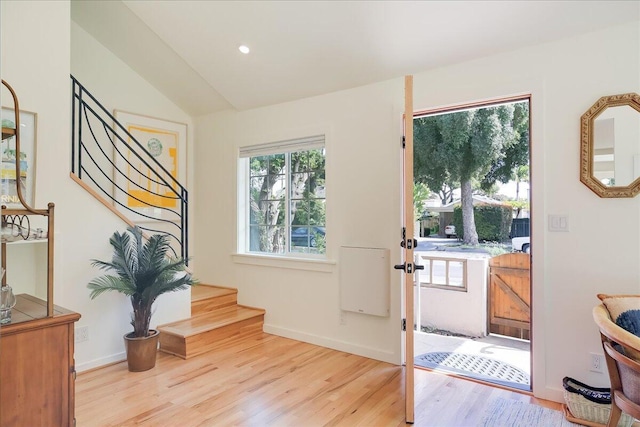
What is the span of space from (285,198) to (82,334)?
2179mm

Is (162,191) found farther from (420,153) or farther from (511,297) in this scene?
(511,297)

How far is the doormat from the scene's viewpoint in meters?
3.16

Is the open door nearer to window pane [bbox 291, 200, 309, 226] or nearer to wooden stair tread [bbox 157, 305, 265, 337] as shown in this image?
window pane [bbox 291, 200, 309, 226]

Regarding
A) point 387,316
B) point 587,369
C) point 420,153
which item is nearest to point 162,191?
point 387,316

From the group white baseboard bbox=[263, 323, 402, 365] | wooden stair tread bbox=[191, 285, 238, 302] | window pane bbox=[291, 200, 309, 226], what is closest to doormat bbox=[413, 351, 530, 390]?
white baseboard bbox=[263, 323, 402, 365]

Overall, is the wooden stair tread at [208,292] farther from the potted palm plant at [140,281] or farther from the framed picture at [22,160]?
the framed picture at [22,160]

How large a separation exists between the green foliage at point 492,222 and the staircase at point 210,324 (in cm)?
313

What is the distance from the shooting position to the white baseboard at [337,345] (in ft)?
11.2

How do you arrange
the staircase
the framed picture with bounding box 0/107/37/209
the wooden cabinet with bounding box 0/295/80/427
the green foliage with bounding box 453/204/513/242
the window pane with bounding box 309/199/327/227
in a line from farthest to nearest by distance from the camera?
1. the green foliage with bounding box 453/204/513/242
2. the window pane with bounding box 309/199/327/227
3. the staircase
4. the framed picture with bounding box 0/107/37/209
5. the wooden cabinet with bounding box 0/295/80/427

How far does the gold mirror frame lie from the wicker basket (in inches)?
50.1

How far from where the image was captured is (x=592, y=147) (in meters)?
2.62

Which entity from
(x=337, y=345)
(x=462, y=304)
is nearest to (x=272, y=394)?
(x=337, y=345)

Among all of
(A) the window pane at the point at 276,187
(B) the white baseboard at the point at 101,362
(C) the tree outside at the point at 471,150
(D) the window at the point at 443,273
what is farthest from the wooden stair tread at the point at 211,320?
(C) the tree outside at the point at 471,150

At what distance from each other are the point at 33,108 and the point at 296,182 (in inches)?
89.8
